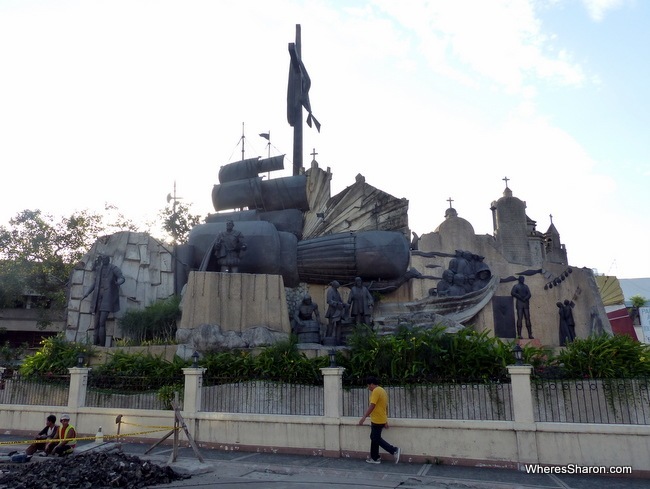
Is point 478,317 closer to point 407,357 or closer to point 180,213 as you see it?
point 407,357

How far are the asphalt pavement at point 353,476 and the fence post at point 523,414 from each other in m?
0.29

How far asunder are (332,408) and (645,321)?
32.1 meters

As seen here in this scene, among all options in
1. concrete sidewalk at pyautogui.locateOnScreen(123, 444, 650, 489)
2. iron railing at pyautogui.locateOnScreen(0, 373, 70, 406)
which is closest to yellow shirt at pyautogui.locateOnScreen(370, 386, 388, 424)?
concrete sidewalk at pyautogui.locateOnScreen(123, 444, 650, 489)

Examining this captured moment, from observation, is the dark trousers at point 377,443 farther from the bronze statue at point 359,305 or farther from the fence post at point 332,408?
the bronze statue at point 359,305

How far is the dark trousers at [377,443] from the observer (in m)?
8.02

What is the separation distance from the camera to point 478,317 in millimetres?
15953

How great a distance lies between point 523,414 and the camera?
7.92 meters

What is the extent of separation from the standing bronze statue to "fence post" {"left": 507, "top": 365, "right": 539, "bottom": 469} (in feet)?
39.4

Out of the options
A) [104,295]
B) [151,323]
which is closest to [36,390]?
[104,295]

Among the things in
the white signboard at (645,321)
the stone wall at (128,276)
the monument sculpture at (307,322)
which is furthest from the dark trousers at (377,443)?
the white signboard at (645,321)

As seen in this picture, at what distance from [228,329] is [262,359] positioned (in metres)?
2.91

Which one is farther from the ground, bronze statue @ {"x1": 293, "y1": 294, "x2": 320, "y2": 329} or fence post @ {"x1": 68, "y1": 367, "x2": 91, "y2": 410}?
bronze statue @ {"x1": 293, "y1": 294, "x2": 320, "y2": 329}

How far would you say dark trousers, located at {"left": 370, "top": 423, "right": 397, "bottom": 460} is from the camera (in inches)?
316

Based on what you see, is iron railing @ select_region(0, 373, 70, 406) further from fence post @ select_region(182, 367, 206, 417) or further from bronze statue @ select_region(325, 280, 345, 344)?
bronze statue @ select_region(325, 280, 345, 344)
